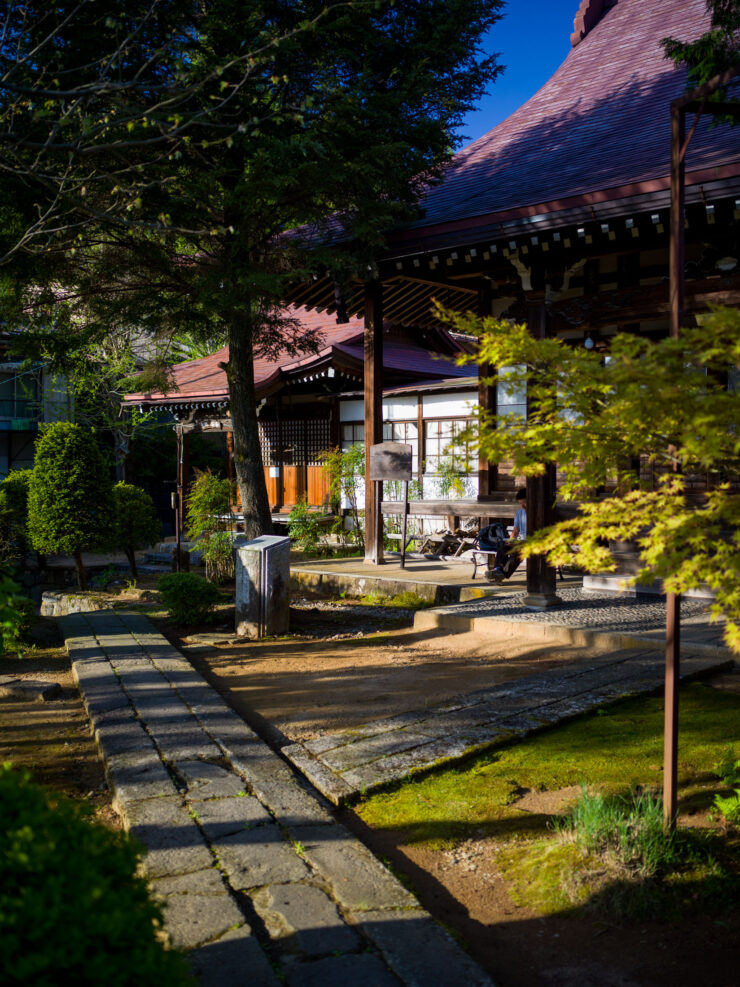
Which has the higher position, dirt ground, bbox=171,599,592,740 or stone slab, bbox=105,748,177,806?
stone slab, bbox=105,748,177,806

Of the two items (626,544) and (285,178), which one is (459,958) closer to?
(285,178)

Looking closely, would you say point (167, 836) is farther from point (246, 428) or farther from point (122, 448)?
point (122, 448)

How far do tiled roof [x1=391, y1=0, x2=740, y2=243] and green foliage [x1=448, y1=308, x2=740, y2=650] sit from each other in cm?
524

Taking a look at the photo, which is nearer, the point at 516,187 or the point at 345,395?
the point at 516,187

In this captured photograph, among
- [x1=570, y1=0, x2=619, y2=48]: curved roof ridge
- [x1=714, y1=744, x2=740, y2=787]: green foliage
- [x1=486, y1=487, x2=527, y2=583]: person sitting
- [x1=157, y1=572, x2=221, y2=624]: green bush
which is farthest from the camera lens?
[x1=570, y1=0, x2=619, y2=48]: curved roof ridge

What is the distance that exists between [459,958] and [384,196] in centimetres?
928

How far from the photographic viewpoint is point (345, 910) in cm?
272

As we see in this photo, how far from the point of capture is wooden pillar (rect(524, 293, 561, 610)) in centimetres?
830

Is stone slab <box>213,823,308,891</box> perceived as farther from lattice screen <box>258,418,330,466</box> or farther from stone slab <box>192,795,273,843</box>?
lattice screen <box>258,418,330,466</box>

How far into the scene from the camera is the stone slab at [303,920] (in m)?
2.51

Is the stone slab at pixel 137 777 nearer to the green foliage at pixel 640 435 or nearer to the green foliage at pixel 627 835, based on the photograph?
the green foliage at pixel 627 835

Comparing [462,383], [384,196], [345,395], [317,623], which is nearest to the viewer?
[317,623]

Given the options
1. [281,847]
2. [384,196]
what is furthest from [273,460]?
[281,847]

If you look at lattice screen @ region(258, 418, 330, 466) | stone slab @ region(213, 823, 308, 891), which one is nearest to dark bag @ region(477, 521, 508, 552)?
stone slab @ region(213, 823, 308, 891)
